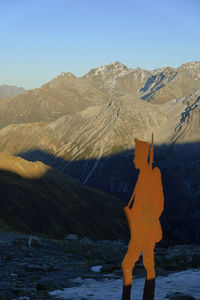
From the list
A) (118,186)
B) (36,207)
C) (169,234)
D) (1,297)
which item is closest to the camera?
(1,297)

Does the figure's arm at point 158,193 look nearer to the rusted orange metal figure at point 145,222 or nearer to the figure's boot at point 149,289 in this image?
the rusted orange metal figure at point 145,222

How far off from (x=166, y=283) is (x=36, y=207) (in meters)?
51.6

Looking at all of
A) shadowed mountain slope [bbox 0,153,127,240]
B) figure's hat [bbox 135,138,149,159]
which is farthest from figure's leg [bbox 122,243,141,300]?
shadowed mountain slope [bbox 0,153,127,240]

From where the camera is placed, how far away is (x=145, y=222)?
13.3m

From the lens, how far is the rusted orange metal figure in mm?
13336

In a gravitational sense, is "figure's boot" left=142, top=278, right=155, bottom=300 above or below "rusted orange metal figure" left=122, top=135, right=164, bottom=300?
below

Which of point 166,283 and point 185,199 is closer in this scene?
point 166,283

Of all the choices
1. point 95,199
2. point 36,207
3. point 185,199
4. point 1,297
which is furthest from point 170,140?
point 1,297

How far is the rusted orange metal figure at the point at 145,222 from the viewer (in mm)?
13336

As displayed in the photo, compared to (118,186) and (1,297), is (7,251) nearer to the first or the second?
(1,297)

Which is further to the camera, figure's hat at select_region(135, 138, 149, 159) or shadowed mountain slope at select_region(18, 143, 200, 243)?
shadowed mountain slope at select_region(18, 143, 200, 243)

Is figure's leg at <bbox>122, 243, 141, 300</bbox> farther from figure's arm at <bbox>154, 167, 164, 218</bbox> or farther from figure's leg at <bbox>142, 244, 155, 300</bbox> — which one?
figure's arm at <bbox>154, 167, 164, 218</bbox>

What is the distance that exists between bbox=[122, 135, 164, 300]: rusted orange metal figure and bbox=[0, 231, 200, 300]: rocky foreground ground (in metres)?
4.37

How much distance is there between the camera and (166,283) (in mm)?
18922
